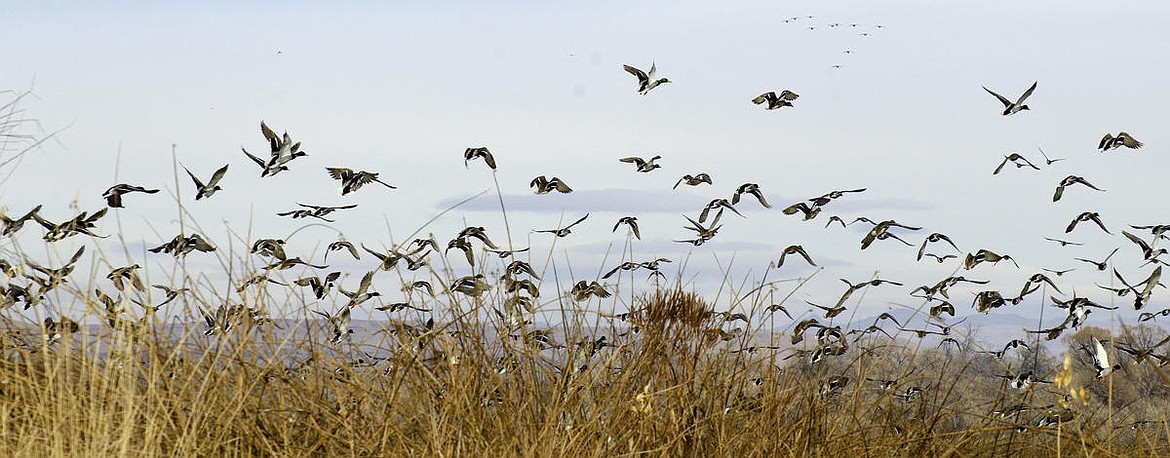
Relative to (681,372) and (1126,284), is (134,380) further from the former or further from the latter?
(1126,284)

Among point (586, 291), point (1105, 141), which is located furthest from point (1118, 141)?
point (586, 291)

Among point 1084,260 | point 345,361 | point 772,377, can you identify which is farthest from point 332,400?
point 1084,260

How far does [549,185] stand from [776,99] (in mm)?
1869

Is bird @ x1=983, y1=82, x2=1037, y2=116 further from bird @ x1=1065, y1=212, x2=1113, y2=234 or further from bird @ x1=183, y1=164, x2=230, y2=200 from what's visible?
bird @ x1=183, y1=164, x2=230, y2=200

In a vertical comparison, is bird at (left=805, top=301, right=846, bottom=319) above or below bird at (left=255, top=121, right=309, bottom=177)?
below

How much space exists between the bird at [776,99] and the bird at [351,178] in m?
2.92

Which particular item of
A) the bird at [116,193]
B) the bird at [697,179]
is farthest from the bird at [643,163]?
the bird at [116,193]

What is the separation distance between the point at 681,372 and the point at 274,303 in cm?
215

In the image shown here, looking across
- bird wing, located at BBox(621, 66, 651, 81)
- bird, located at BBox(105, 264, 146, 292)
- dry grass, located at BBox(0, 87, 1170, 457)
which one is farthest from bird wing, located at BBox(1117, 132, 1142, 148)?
bird, located at BBox(105, 264, 146, 292)

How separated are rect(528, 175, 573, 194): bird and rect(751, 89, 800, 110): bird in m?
1.70

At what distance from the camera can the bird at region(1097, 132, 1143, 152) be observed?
7.22 m

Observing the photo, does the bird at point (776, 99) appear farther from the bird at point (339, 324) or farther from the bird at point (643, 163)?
the bird at point (339, 324)

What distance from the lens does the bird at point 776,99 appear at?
25.1ft

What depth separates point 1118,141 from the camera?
7340mm
